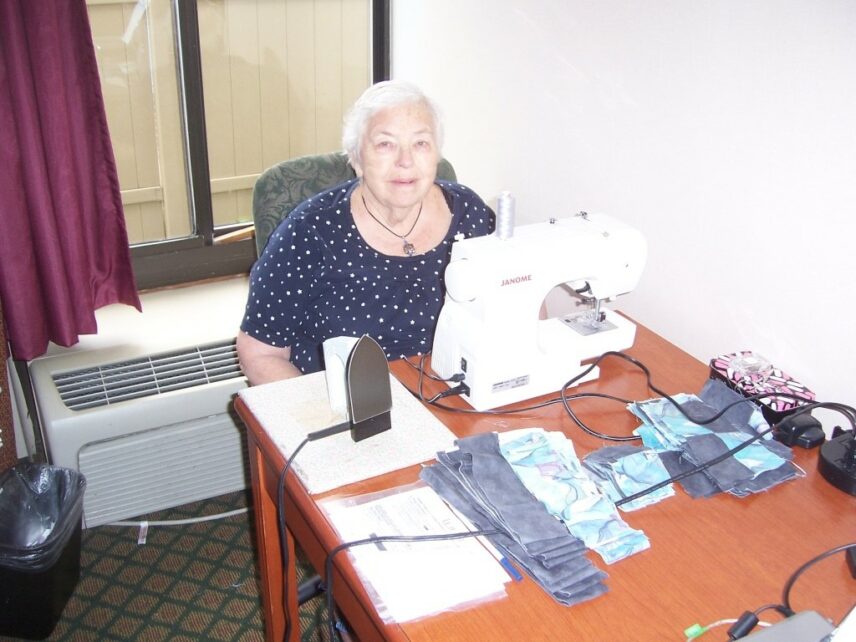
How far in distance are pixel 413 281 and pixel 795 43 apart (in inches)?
33.6

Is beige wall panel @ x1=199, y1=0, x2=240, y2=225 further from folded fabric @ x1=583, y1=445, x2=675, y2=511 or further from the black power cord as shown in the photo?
the black power cord

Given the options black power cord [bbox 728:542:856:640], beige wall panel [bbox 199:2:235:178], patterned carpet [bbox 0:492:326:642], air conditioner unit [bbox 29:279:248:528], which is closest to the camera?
black power cord [bbox 728:542:856:640]

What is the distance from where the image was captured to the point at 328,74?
2.69 metres

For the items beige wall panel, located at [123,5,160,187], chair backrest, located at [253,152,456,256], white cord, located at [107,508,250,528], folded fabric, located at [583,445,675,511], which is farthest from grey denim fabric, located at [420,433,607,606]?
beige wall panel, located at [123,5,160,187]

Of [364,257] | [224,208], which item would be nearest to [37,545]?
[364,257]

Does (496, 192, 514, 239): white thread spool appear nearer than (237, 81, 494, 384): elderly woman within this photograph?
Yes

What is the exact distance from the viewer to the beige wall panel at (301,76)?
2564 millimetres

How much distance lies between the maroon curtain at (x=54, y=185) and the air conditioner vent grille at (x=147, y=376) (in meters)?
0.11

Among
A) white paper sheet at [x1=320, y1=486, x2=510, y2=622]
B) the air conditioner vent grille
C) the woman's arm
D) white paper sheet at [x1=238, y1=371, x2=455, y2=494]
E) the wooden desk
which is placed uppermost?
white paper sheet at [x1=238, y1=371, x2=455, y2=494]

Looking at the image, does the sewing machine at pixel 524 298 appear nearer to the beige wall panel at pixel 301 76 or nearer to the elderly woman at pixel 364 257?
the elderly woman at pixel 364 257

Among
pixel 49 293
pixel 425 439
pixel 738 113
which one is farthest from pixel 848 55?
pixel 49 293

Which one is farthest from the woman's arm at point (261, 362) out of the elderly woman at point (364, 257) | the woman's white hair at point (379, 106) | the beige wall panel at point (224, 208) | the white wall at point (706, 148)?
the beige wall panel at point (224, 208)

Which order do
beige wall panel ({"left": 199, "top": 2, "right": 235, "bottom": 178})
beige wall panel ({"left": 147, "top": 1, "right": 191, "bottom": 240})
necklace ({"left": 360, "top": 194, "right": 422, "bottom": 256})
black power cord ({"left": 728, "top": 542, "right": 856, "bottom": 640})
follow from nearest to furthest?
1. black power cord ({"left": 728, "top": 542, "right": 856, "bottom": 640})
2. necklace ({"left": 360, "top": 194, "right": 422, "bottom": 256})
3. beige wall panel ({"left": 147, "top": 1, "right": 191, "bottom": 240})
4. beige wall panel ({"left": 199, "top": 2, "right": 235, "bottom": 178})

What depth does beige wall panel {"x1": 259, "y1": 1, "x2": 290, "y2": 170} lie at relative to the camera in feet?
8.27
